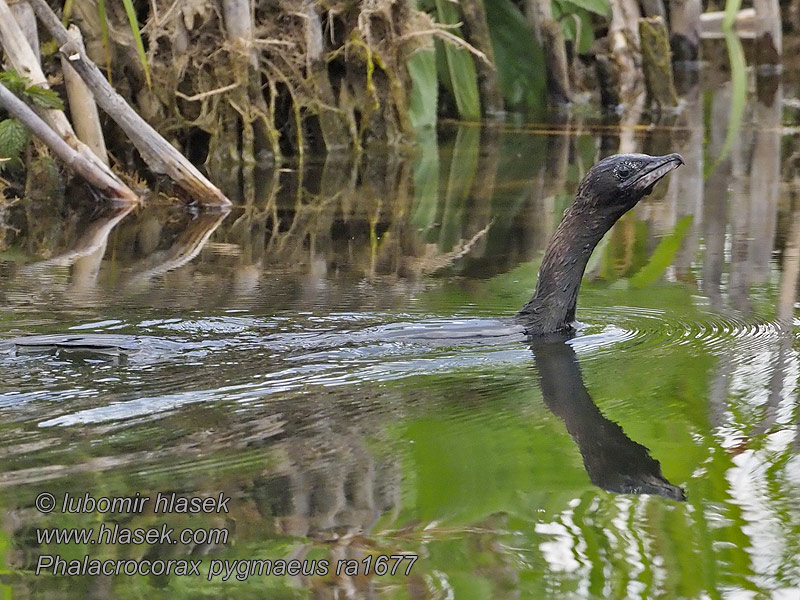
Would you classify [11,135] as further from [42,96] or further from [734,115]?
[734,115]

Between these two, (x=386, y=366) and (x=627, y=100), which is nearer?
(x=386, y=366)

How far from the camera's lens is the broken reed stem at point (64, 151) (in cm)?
661

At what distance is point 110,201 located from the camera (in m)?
7.17

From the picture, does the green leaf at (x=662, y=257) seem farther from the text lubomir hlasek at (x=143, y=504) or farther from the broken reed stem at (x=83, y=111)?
the broken reed stem at (x=83, y=111)

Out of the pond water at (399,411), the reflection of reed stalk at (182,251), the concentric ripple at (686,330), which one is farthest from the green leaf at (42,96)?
the concentric ripple at (686,330)

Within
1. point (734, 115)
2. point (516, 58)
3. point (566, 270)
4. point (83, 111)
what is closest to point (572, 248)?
point (566, 270)

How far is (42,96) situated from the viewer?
6.73 meters

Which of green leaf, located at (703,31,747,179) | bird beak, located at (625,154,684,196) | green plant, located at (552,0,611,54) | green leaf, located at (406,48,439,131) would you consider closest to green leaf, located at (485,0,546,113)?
green plant, located at (552,0,611,54)

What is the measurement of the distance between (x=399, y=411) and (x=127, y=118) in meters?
4.10

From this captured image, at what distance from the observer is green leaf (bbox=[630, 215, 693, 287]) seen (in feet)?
16.7

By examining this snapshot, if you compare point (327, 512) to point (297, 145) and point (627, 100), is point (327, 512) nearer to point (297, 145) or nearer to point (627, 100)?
point (297, 145)

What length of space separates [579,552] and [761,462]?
2.36ft

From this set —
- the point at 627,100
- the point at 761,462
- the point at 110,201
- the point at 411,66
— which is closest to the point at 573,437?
the point at 761,462

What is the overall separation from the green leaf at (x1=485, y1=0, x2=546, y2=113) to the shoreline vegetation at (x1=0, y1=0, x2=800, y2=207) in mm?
14
